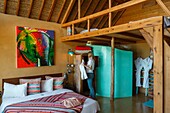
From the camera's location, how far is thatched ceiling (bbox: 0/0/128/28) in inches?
177

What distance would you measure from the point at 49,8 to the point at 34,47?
1472 millimetres

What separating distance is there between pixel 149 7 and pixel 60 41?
12.5 ft

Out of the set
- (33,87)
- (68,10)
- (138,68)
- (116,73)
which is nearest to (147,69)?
(138,68)

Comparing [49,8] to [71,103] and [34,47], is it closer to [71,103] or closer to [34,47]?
[34,47]

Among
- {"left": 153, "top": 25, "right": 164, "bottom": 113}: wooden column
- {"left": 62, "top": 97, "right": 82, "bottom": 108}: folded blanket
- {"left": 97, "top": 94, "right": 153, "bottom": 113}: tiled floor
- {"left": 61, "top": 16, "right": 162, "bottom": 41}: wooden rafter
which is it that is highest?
{"left": 61, "top": 16, "right": 162, "bottom": 41}: wooden rafter

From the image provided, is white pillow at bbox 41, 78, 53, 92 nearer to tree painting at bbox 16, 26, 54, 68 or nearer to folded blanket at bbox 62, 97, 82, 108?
tree painting at bbox 16, 26, 54, 68

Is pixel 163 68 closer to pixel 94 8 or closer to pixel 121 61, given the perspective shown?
pixel 121 61

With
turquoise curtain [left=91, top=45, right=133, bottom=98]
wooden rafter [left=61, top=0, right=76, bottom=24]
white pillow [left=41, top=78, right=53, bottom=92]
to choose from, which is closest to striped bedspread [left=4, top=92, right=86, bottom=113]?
white pillow [left=41, top=78, right=53, bottom=92]

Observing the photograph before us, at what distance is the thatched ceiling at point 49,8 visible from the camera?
14.8ft

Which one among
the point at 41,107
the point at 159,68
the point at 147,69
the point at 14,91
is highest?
the point at 159,68

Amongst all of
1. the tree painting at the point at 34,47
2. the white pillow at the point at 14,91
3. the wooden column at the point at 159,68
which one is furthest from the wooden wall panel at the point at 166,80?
the tree painting at the point at 34,47

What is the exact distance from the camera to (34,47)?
5.02m

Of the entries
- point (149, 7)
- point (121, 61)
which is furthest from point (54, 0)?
point (149, 7)

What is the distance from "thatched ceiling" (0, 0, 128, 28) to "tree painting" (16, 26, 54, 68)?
20.2 inches
